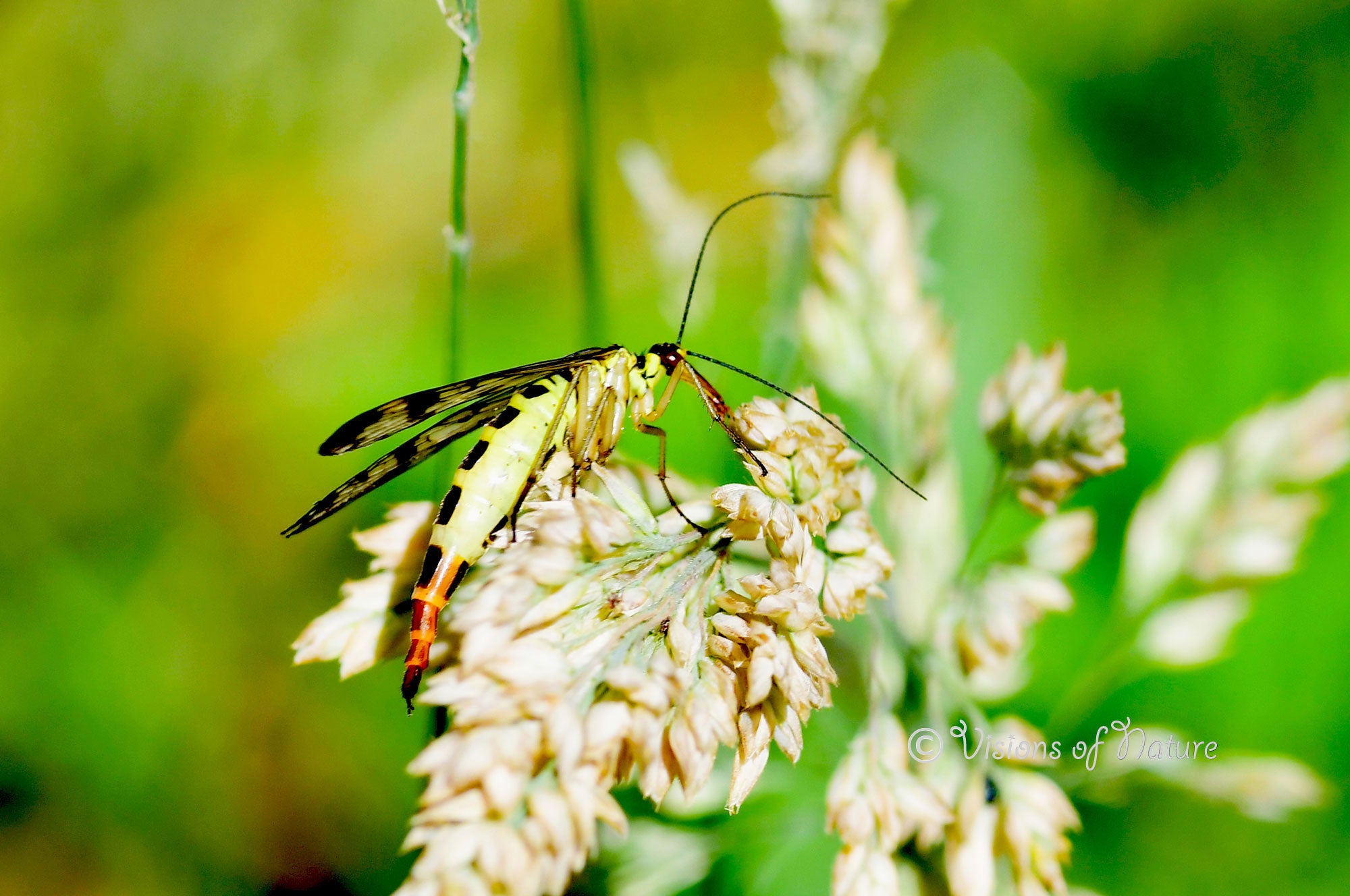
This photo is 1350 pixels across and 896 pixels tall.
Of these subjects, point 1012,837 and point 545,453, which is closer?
point 1012,837

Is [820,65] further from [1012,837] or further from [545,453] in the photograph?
[1012,837]

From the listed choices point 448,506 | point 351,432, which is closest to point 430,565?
point 448,506

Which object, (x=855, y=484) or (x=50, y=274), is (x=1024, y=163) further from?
(x=50, y=274)

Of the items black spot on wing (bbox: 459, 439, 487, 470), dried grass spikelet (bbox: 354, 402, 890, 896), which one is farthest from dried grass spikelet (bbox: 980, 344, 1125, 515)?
black spot on wing (bbox: 459, 439, 487, 470)

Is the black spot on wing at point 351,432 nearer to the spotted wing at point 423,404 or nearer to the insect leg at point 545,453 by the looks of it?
the spotted wing at point 423,404

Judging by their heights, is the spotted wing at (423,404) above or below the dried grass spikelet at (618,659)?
above

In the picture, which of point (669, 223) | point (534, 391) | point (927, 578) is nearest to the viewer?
point (534, 391)

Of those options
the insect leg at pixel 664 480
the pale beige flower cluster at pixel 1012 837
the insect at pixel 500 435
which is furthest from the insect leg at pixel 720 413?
the pale beige flower cluster at pixel 1012 837

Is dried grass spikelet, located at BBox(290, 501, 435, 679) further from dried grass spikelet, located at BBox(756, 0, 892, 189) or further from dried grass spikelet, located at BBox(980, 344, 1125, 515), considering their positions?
dried grass spikelet, located at BBox(756, 0, 892, 189)
